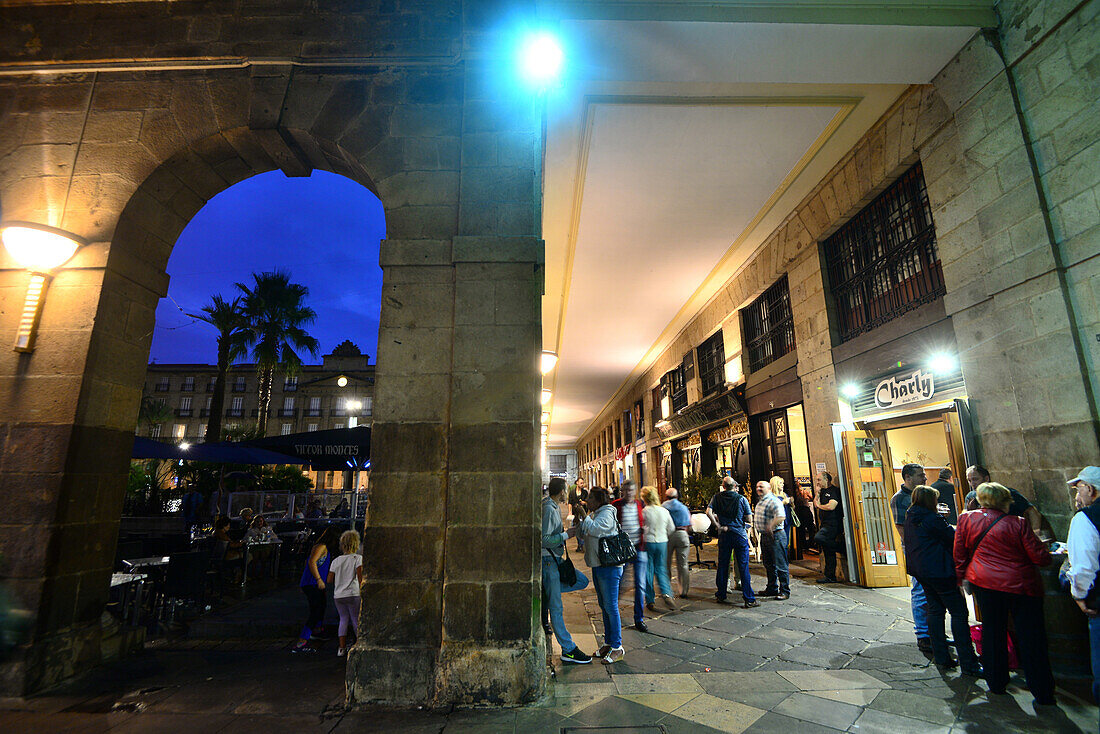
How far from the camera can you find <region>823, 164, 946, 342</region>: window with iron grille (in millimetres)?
6078

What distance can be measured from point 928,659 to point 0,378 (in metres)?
8.03

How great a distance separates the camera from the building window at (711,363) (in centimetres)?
1214

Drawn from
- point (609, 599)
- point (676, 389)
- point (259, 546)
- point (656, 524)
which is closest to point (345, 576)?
point (609, 599)

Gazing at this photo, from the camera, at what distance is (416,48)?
436cm

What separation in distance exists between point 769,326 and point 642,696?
8189 millimetres

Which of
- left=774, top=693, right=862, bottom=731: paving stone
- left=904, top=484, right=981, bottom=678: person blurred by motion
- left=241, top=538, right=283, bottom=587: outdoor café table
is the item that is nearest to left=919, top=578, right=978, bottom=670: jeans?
left=904, top=484, right=981, bottom=678: person blurred by motion

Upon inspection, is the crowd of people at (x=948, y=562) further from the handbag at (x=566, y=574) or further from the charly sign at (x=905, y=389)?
the charly sign at (x=905, y=389)

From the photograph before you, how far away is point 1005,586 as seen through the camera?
133 inches

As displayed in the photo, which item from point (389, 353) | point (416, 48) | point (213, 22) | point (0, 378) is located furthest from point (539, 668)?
point (213, 22)

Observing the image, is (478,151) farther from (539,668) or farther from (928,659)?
(928,659)

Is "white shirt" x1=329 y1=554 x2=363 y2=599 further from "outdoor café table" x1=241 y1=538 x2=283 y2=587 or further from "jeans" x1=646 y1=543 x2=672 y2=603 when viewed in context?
"outdoor café table" x1=241 y1=538 x2=283 y2=587

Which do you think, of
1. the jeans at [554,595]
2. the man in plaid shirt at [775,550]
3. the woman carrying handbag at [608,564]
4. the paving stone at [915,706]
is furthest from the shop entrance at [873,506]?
the jeans at [554,595]

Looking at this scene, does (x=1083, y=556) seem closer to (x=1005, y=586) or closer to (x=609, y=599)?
(x=1005, y=586)

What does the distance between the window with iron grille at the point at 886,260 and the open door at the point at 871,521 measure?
6.08 feet
